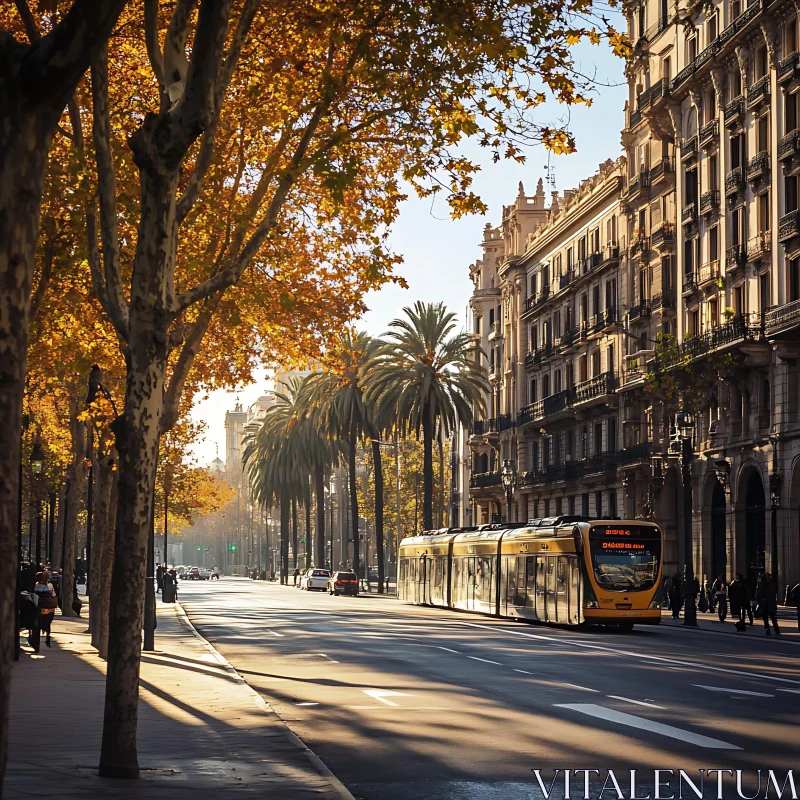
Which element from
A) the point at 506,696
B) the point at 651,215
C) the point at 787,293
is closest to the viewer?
the point at 506,696

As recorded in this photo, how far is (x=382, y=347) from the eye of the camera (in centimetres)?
7419

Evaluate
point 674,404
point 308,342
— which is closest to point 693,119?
point 674,404

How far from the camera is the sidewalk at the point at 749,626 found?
123 ft

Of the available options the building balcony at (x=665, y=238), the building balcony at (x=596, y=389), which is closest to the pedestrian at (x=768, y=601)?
the building balcony at (x=665, y=238)

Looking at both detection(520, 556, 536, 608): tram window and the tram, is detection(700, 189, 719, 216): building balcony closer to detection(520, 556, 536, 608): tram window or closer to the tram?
the tram

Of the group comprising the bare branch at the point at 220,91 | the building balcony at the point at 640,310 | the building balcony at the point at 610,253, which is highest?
the building balcony at the point at 610,253

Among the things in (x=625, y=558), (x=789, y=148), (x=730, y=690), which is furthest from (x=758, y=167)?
(x=730, y=690)

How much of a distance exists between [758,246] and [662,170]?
1190 centimetres

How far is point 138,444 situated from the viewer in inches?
478

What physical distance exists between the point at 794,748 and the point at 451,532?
41.6 meters

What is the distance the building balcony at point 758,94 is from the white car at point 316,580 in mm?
51215

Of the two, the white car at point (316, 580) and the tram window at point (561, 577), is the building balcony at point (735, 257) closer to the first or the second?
the tram window at point (561, 577)

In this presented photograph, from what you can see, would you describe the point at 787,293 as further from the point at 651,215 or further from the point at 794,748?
the point at 794,748

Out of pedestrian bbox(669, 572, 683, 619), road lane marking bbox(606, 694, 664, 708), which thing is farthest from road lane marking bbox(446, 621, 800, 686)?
pedestrian bbox(669, 572, 683, 619)
